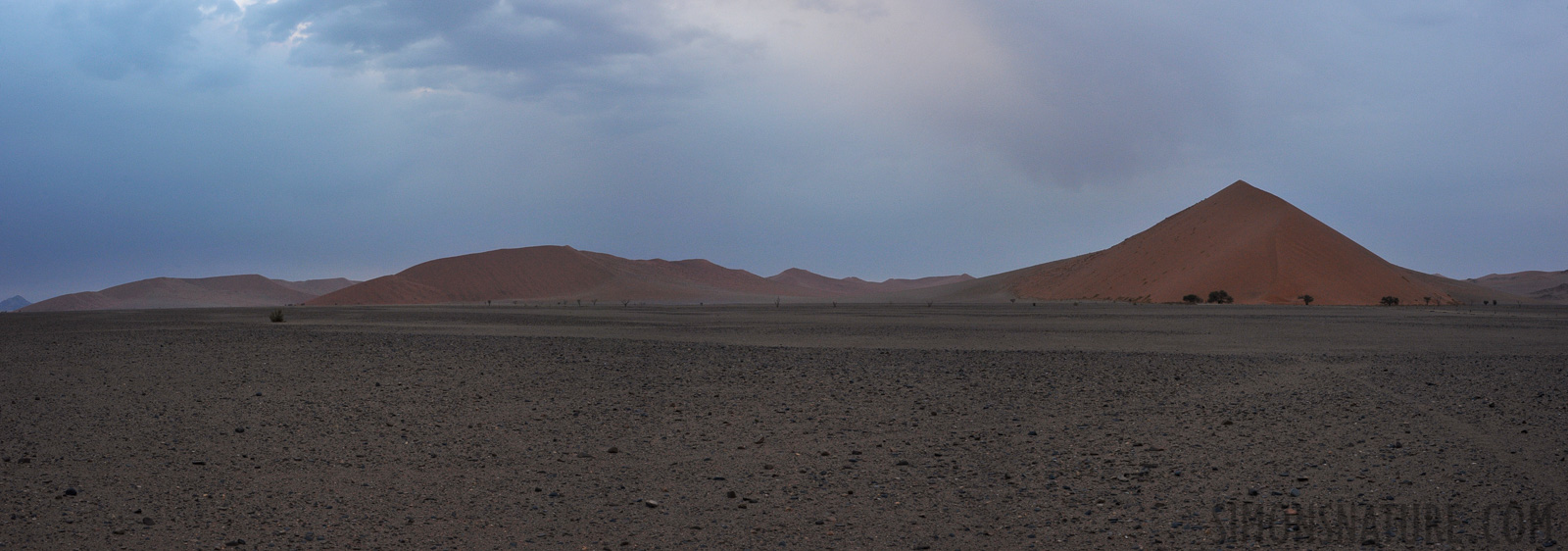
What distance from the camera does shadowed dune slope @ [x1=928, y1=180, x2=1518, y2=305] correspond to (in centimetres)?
6494

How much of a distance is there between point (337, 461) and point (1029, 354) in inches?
408

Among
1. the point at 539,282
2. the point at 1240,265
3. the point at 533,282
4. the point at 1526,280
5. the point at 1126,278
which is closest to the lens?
the point at 1240,265

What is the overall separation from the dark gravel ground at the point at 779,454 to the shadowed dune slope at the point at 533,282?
102177mm

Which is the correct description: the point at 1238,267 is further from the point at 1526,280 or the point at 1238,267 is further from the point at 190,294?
the point at 190,294

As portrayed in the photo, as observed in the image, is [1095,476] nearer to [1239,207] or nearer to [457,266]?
[1239,207]

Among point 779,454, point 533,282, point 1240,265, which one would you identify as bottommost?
point 779,454

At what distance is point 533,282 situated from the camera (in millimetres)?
133125

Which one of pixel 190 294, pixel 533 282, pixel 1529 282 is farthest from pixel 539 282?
pixel 1529 282

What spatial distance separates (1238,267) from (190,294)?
553ft

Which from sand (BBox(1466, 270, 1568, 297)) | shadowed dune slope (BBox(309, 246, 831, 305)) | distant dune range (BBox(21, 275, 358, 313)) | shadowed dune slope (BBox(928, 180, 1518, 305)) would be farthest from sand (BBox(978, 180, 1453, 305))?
distant dune range (BBox(21, 275, 358, 313))

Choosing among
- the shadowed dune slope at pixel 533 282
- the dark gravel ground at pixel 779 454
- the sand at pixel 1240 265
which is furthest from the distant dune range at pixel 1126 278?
the dark gravel ground at pixel 779 454

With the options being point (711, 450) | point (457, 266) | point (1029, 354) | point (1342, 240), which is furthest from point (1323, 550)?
point (457, 266)

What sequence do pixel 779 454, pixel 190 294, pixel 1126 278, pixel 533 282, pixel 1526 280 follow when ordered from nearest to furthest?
pixel 779 454 → pixel 1126 278 → pixel 533 282 → pixel 1526 280 → pixel 190 294

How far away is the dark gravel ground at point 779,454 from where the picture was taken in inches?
194
